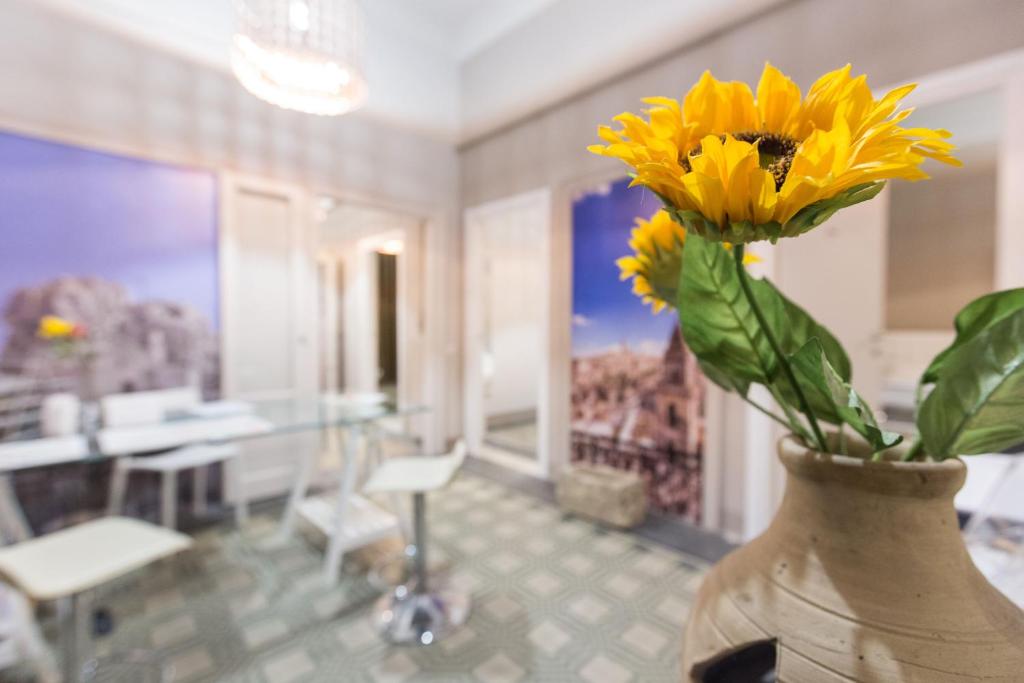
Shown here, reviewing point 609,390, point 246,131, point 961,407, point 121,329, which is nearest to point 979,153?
point 609,390

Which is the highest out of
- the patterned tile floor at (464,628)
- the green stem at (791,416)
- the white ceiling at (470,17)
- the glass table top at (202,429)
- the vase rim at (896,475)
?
the white ceiling at (470,17)

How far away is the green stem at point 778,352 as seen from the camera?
409mm

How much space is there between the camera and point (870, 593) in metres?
0.37

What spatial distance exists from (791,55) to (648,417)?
222 centimetres

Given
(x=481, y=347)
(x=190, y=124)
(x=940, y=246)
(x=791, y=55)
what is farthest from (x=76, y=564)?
(x=940, y=246)

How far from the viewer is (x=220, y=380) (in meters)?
2.97

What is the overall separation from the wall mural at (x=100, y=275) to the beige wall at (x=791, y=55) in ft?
8.21

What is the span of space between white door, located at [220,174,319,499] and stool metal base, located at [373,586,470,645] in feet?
4.64

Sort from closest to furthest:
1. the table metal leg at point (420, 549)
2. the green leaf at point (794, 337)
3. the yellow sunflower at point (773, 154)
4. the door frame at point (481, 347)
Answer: the yellow sunflower at point (773, 154)
the green leaf at point (794, 337)
the table metal leg at point (420, 549)
the door frame at point (481, 347)

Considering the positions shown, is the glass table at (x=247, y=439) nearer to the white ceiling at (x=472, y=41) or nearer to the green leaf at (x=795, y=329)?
the green leaf at (x=795, y=329)

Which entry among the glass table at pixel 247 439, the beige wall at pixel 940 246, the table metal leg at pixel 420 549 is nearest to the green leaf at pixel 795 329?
the table metal leg at pixel 420 549

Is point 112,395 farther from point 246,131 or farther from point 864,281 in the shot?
point 864,281

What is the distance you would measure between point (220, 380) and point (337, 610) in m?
1.83

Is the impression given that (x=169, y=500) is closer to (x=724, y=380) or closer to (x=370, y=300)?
(x=724, y=380)
